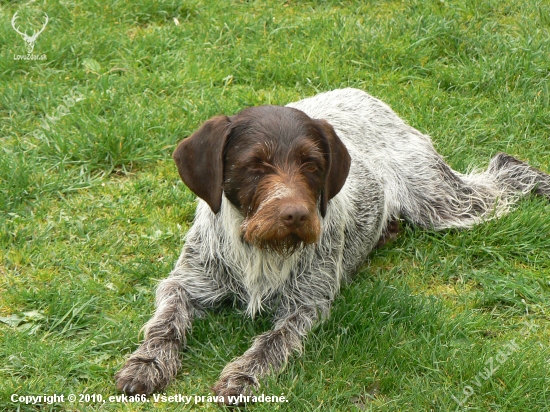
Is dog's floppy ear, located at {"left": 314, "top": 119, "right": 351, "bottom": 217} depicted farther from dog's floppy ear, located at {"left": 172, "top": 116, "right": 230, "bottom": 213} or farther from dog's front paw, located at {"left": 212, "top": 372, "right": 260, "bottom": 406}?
dog's front paw, located at {"left": 212, "top": 372, "right": 260, "bottom": 406}

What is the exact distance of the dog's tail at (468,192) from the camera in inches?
245

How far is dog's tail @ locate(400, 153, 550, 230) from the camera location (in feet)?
20.4

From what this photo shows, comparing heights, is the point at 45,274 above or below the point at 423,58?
below

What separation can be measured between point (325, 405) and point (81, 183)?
2.73 m

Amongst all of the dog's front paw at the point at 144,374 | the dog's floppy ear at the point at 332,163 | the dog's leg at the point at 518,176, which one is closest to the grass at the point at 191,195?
the dog's front paw at the point at 144,374

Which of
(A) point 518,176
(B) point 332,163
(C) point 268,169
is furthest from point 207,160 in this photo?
(A) point 518,176

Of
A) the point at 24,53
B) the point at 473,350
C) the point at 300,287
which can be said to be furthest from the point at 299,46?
the point at 473,350

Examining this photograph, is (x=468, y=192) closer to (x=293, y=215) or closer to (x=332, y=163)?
(x=332, y=163)

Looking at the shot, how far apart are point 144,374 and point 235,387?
474 millimetres

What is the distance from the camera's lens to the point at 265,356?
4844mm

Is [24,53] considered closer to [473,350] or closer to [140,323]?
[140,323]

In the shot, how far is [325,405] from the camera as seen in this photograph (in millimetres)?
4594

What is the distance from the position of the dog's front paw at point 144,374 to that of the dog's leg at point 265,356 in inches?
10.7

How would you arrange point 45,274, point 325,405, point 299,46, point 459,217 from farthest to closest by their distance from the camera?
point 299,46, point 459,217, point 45,274, point 325,405
